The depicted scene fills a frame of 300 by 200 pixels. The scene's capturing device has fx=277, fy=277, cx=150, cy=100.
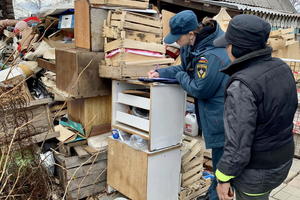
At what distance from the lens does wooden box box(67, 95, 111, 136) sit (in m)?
3.62

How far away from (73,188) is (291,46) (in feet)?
21.0

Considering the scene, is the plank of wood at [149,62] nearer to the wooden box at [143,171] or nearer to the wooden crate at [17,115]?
the wooden box at [143,171]

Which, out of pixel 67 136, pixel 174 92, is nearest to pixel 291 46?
pixel 174 92

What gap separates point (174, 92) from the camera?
2.97m

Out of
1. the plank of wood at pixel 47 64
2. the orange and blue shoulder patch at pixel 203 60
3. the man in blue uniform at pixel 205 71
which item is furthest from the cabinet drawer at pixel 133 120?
the plank of wood at pixel 47 64

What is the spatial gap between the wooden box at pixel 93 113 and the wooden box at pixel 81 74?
0.19m

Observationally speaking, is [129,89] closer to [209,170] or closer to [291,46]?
[209,170]

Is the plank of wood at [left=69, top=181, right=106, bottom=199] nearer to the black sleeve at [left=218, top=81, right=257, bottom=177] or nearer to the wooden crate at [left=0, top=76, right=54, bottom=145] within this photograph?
the wooden crate at [left=0, top=76, right=54, bottom=145]

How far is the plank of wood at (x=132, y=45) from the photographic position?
10.3 ft

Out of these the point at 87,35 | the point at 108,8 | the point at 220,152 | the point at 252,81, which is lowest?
the point at 220,152

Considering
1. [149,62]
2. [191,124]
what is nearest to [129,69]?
[149,62]

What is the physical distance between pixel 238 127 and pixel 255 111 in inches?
5.8

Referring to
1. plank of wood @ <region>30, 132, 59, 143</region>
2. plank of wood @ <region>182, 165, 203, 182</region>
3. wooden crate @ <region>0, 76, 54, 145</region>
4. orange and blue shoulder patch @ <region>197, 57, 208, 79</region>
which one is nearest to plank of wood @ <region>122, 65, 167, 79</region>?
orange and blue shoulder patch @ <region>197, 57, 208, 79</region>

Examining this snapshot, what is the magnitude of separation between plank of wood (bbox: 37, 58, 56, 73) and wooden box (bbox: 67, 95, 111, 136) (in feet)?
2.86
